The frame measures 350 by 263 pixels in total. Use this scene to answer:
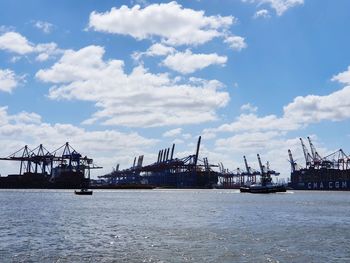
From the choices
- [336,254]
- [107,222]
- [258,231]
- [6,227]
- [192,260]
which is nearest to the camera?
[192,260]

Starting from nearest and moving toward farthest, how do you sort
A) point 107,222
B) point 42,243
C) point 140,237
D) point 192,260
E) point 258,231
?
point 192,260, point 42,243, point 140,237, point 258,231, point 107,222

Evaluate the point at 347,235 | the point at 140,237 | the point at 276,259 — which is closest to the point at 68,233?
the point at 140,237

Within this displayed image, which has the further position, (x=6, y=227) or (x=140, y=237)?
(x=6, y=227)

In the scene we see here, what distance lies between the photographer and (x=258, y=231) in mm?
51656

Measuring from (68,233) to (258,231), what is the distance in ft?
60.1

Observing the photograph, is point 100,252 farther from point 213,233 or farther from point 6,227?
point 6,227

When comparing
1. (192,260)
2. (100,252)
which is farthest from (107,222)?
(192,260)

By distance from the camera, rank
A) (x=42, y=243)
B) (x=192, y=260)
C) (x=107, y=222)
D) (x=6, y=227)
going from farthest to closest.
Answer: (x=107, y=222)
(x=6, y=227)
(x=42, y=243)
(x=192, y=260)

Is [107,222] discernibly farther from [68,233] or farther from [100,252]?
[100,252]

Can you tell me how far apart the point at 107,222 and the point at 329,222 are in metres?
26.7

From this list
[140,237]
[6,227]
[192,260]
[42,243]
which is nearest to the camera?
[192,260]

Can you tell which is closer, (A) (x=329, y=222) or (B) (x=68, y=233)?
(B) (x=68, y=233)

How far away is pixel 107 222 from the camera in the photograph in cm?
6294

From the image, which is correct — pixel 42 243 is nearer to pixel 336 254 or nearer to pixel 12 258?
pixel 12 258
